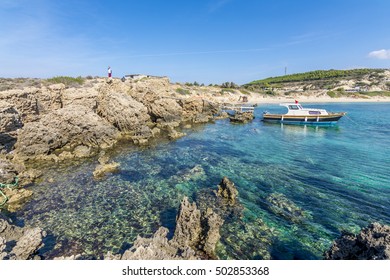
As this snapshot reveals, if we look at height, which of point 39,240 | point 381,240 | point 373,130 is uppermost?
point 381,240

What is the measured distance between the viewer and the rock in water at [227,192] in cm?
1364

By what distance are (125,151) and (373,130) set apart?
125ft

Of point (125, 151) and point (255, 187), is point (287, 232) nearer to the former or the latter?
point (255, 187)

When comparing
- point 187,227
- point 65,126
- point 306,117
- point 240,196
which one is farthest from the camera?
point 306,117

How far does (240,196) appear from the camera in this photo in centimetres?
1436

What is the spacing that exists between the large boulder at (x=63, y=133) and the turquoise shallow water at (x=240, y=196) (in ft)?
10.1

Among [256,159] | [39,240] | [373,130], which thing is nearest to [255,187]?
[256,159]

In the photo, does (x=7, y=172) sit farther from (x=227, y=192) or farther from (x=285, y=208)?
(x=285, y=208)

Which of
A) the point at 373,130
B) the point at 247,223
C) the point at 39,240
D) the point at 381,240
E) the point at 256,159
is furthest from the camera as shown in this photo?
the point at 373,130

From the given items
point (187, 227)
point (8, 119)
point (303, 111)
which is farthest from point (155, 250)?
point (303, 111)

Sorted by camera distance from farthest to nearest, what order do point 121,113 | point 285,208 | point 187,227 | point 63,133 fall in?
point 121,113 < point 63,133 < point 285,208 < point 187,227

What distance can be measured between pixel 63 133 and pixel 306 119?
39.3 meters

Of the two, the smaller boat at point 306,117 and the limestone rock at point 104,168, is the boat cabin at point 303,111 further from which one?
the limestone rock at point 104,168

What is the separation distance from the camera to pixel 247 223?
452 inches
